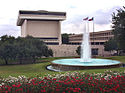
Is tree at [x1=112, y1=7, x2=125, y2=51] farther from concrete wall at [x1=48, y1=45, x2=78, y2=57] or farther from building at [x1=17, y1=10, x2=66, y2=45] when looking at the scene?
building at [x1=17, y1=10, x2=66, y2=45]

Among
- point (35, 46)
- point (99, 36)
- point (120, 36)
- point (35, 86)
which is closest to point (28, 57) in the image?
point (35, 46)

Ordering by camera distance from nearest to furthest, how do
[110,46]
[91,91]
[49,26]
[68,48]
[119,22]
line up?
[91,91]
[119,22]
[110,46]
[68,48]
[49,26]

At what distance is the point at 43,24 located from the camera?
71.1m

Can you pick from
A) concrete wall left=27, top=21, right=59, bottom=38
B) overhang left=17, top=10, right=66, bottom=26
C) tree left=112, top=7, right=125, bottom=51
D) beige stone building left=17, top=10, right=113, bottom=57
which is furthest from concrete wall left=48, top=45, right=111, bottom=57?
tree left=112, top=7, right=125, bottom=51

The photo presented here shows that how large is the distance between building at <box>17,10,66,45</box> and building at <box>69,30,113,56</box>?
14042 mm

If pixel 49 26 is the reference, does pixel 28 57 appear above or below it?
below

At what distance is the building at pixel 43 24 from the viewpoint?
219 ft

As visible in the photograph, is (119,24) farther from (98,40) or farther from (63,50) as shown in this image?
(98,40)

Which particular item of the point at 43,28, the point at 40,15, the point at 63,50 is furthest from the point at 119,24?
the point at 43,28

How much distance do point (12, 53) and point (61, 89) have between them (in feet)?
99.1

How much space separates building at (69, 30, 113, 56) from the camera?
58844 mm

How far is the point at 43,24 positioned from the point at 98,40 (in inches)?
919

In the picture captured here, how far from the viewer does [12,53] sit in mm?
34688

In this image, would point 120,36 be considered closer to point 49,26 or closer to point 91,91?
point 91,91
